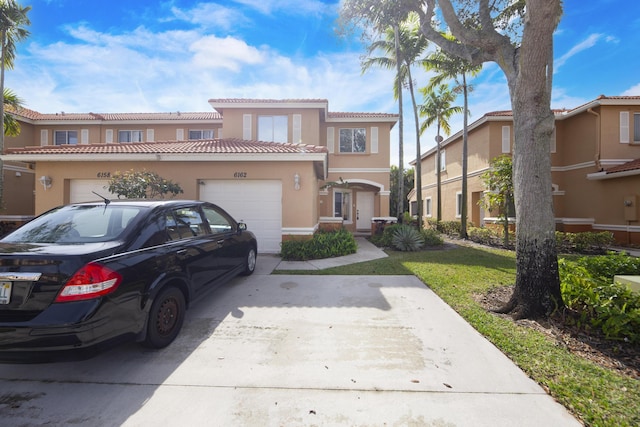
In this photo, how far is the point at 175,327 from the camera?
11.1 feet

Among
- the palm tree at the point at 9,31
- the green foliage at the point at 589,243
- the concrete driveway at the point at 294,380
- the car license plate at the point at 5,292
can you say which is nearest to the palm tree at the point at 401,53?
the green foliage at the point at 589,243

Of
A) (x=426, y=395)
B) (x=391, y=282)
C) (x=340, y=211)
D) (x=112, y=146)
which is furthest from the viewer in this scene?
(x=340, y=211)

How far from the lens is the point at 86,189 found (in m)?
8.88

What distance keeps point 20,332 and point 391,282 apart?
541 centimetres

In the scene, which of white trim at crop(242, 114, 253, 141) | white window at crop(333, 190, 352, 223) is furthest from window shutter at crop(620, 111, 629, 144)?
white trim at crop(242, 114, 253, 141)

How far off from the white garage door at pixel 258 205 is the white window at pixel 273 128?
4.91 metres

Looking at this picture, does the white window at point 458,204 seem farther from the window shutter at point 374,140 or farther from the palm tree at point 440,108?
the window shutter at point 374,140

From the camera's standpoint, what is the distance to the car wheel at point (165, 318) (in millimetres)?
2998

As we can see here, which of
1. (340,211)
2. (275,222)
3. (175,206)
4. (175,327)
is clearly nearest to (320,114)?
(340,211)

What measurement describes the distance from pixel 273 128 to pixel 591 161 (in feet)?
48.4

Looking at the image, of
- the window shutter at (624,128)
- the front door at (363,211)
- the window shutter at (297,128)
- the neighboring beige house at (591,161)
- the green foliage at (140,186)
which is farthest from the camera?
the front door at (363,211)

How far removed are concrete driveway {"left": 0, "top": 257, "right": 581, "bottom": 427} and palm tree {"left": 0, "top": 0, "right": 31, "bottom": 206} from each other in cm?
1510

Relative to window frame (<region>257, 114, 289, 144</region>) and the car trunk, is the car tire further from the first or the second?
window frame (<region>257, 114, 289, 144</region>)

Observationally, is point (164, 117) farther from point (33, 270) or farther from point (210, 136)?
point (33, 270)
